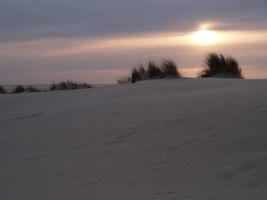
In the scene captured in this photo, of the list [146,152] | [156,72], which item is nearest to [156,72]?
[156,72]

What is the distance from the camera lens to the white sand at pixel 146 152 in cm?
551

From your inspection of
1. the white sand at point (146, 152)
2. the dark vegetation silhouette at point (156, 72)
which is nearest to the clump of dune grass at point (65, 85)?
→ the dark vegetation silhouette at point (156, 72)

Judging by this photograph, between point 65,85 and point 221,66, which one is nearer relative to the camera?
point 221,66

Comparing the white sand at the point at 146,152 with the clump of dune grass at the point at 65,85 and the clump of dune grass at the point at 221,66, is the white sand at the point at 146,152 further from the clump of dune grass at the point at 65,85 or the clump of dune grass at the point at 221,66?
the clump of dune grass at the point at 65,85

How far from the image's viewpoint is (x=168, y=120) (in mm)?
8000

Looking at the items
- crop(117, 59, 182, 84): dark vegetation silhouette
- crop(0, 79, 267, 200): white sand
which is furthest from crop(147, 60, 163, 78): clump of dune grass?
crop(0, 79, 267, 200): white sand

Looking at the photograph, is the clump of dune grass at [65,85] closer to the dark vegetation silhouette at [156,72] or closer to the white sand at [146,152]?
the dark vegetation silhouette at [156,72]

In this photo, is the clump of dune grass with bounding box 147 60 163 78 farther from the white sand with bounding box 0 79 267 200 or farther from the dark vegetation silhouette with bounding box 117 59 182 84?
→ the white sand with bounding box 0 79 267 200

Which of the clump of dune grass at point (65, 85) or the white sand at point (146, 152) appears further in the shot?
the clump of dune grass at point (65, 85)

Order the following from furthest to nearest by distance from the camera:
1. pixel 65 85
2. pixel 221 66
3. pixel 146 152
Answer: pixel 65 85 → pixel 221 66 → pixel 146 152

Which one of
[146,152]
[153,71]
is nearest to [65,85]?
[153,71]

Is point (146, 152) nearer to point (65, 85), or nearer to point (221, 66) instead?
point (221, 66)

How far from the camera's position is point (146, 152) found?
21.9 feet

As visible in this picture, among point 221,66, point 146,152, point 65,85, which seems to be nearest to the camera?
point 146,152
